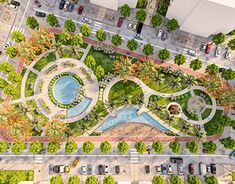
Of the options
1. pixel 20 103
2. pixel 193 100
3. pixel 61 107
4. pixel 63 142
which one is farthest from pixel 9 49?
pixel 193 100

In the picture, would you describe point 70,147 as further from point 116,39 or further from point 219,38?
point 219,38

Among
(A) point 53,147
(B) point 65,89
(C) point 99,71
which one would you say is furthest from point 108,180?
(C) point 99,71

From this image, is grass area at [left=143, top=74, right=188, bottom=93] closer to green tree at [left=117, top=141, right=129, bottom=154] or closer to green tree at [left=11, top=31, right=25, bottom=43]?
green tree at [left=117, top=141, right=129, bottom=154]

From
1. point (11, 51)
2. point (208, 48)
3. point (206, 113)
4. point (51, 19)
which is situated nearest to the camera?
point (11, 51)

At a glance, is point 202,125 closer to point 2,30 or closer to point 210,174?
point 210,174

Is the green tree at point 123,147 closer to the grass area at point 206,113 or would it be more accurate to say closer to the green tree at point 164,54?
the grass area at point 206,113
